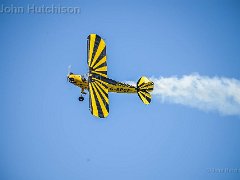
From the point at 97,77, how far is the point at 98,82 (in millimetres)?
634

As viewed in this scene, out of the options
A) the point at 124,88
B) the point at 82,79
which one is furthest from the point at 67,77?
the point at 124,88

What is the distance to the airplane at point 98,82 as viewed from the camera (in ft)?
119

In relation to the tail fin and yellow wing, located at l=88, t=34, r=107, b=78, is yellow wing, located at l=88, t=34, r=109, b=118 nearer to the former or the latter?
yellow wing, located at l=88, t=34, r=107, b=78

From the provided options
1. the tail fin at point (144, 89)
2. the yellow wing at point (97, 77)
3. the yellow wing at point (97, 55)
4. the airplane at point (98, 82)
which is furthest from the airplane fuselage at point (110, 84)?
the yellow wing at point (97, 55)

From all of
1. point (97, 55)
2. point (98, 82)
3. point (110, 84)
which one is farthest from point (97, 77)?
point (97, 55)

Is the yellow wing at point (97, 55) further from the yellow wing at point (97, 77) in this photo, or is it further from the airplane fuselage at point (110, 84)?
the airplane fuselage at point (110, 84)

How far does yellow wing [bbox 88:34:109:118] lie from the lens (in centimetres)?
3584

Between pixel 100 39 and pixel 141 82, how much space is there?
765cm

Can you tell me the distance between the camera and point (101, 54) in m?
40.9

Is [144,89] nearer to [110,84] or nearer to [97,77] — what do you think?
[110,84]

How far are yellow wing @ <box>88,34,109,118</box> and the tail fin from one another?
5567 millimetres

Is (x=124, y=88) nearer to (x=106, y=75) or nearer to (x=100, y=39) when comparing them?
(x=106, y=75)

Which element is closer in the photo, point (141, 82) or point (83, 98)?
point (83, 98)

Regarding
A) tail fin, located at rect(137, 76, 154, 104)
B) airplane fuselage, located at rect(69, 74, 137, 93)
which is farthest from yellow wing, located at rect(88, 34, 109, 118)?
tail fin, located at rect(137, 76, 154, 104)
